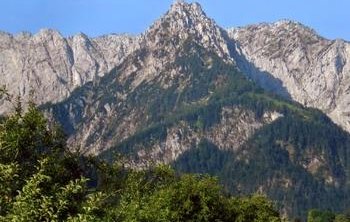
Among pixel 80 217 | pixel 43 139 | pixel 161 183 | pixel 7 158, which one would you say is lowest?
pixel 80 217

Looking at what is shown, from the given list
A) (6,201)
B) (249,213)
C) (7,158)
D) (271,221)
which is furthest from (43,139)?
(249,213)

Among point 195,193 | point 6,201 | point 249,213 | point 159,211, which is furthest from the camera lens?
point 249,213

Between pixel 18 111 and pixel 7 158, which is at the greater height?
pixel 18 111

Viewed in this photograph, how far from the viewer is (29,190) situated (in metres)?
41.9

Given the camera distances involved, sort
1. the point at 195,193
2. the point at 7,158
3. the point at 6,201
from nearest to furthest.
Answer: the point at 6,201
the point at 7,158
the point at 195,193

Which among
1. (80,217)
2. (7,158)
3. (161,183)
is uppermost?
(161,183)

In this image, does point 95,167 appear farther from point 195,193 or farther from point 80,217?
point 80,217

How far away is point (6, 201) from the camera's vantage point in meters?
45.8

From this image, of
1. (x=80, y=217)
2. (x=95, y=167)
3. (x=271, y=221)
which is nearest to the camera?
(x=80, y=217)

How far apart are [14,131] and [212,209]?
43770 mm

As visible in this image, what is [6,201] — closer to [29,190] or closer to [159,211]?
[29,190]

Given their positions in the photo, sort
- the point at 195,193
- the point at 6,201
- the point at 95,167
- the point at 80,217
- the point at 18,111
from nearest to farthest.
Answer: the point at 80,217 < the point at 6,201 < the point at 18,111 < the point at 95,167 < the point at 195,193

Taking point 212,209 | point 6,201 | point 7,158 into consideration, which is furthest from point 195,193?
point 6,201

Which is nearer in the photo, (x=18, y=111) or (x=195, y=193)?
(x=18, y=111)
